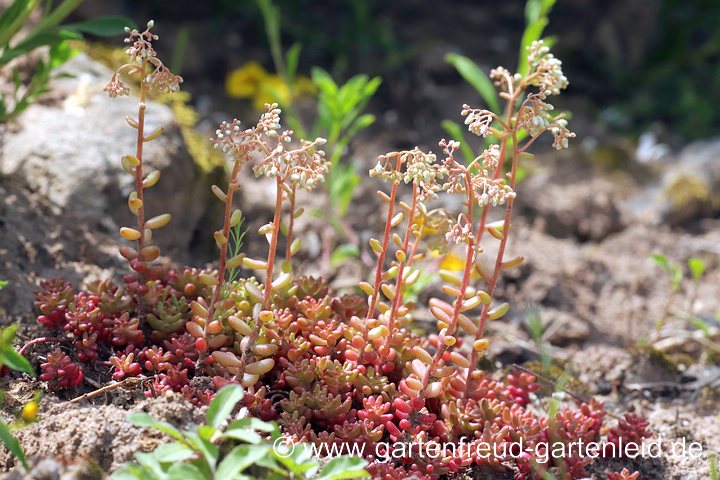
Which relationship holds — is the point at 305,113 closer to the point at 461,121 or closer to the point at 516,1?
the point at 461,121

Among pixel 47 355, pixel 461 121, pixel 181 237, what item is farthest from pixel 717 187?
pixel 47 355

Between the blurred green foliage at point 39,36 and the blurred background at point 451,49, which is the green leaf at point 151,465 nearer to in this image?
the blurred green foliage at point 39,36

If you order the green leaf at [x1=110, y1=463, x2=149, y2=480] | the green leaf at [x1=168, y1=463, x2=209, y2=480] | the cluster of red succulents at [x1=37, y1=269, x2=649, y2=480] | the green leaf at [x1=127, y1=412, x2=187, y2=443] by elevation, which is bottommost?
the green leaf at [x1=110, y1=463, x2=149, y2=480]

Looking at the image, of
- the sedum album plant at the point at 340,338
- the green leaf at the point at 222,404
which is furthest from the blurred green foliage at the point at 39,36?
the green leaf at the point at 222,404

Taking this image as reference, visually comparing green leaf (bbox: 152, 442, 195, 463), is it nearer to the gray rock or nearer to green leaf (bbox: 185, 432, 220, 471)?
green leaf (bbox: 185, 432, 220, 471)

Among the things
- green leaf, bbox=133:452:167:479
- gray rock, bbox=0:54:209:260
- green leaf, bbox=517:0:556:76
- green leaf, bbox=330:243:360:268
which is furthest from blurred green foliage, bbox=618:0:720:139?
green leaf, bbox=133:452:167:479

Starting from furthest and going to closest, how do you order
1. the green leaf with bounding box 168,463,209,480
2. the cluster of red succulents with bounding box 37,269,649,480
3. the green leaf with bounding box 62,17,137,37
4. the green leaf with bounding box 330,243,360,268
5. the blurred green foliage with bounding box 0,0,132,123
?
the green leaf with bounding box 330,243,360,268 < the green leaf with bounding box 62,17,137,37 < the blurred green foliage with bounding box 0,0,132,123 < the cluster of red succulents with bounding box 37,269,649,480 < the green leaf with bounding box 168,463,209,480
